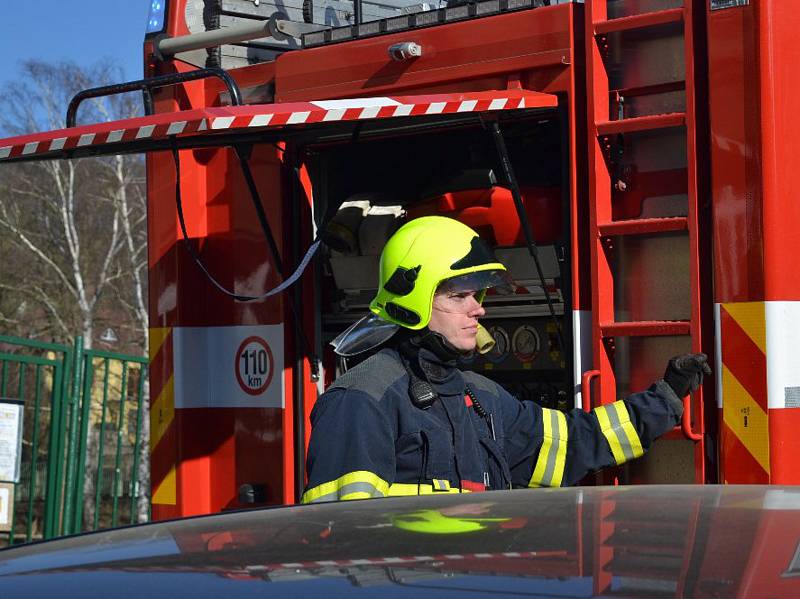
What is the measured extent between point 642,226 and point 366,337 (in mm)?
959

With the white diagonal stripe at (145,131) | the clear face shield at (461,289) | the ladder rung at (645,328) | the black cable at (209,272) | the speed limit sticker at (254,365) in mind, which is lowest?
the speed limit sticker at (254,365)

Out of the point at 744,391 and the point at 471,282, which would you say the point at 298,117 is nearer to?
the point at 471,282

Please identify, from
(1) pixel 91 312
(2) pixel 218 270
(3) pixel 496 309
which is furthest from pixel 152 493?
(1) pixel 91 312

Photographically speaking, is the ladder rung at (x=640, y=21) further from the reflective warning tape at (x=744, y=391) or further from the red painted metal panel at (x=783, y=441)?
the red painted metal panel at (x=783, y=441)

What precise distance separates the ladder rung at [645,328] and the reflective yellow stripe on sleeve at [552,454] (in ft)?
1.16

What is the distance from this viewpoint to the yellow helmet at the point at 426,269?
11.7ft

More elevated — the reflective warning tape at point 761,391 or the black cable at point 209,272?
the black cable at point 209,272

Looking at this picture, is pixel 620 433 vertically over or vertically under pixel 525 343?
under

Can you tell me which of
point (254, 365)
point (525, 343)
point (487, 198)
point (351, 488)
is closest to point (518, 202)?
point (487, 198)

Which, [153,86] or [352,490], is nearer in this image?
[352,490]

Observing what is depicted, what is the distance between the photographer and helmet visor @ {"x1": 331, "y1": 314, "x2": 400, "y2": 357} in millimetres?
3602

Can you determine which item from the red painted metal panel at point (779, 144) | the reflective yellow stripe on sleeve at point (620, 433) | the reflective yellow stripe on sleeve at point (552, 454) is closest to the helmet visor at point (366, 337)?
the reflective yellow stripe on sleeve at point (552, 454)

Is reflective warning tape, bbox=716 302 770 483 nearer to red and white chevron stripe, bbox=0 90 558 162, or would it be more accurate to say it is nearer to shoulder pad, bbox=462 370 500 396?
shoulder pad, bbox=462 370 500 396

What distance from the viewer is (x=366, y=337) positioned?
362 cm
